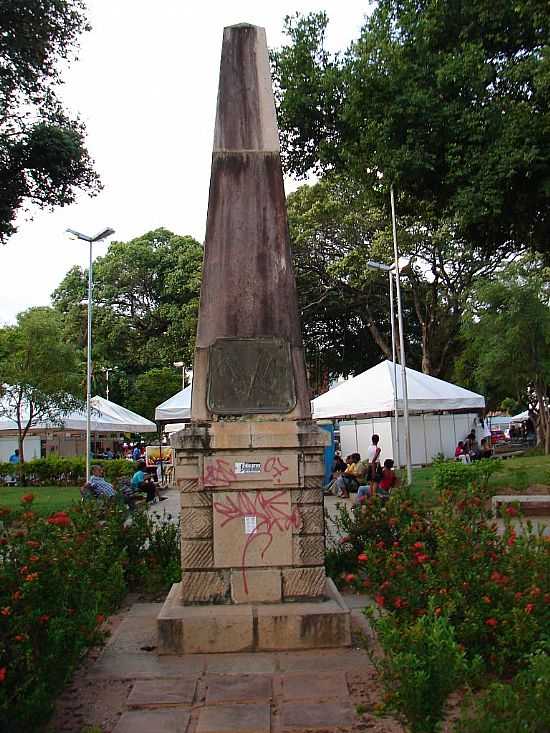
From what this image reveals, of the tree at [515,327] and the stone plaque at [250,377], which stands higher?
the tree at [515,327]

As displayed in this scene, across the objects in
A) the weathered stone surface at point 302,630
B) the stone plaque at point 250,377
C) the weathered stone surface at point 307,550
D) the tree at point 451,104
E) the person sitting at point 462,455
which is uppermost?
the tree at point 451,104

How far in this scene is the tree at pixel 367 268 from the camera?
29.3 metres

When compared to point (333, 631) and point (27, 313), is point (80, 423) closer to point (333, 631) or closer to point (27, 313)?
point (27, 313)

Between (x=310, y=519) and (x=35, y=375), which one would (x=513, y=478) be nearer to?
(x=310, y=519)

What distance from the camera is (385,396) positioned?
22.7 m

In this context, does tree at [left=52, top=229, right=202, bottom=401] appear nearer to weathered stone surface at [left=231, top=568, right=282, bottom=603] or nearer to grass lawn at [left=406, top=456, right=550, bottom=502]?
grass lawn at [left=406, top=456, right=550, bottom=502]

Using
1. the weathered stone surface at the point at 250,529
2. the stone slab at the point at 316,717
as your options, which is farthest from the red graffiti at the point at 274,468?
the stone slab at the point at 316,717

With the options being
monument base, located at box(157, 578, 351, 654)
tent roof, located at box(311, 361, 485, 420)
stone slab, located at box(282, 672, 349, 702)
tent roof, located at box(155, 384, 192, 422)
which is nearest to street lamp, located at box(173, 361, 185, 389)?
tent roof, located at box(311, 361, 485, 420)

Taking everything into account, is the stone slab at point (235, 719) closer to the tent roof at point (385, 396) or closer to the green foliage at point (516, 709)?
the green foliage at point (516, 709)

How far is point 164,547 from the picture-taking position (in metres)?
8.77

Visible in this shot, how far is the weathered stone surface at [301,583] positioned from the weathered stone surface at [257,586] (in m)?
0.07

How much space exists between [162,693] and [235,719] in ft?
2.30

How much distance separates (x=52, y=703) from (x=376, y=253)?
25.9 metres

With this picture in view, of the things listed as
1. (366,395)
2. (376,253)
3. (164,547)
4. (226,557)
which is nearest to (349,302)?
(376,253)
